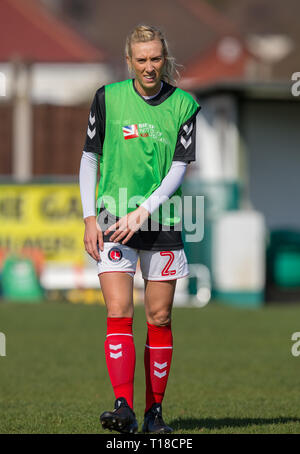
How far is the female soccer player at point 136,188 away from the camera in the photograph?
250 inches

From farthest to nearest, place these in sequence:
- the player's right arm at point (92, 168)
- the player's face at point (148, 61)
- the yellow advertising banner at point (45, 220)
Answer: the yellow advertising banner at point (45, 220) → the player's right arm at point (92, 168) → the player's face at point (148, 61)

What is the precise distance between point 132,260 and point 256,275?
1172 cm

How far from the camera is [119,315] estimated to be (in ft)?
20.9

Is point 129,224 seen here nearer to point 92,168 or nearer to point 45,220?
point 92,168

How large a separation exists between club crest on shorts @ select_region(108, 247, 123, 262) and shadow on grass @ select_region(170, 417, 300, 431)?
3.73ft

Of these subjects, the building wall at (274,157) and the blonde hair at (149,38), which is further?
the building wall at (274,157)

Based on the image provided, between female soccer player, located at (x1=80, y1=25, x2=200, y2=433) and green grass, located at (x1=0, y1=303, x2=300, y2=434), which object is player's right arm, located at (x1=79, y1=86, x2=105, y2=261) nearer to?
female soccer player, located at (x1=80, y1=25, x2=200, y2=433)

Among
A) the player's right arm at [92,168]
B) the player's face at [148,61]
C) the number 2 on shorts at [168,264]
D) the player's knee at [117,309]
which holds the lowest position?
the player's knee at [117,309]

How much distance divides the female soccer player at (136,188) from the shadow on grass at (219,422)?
39cm

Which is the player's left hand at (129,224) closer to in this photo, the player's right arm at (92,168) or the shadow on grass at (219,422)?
the player's right arm at (92,168)

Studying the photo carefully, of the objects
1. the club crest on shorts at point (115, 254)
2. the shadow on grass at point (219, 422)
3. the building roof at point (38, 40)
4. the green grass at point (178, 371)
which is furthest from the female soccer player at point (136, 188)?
the building roof at point (38, 40)

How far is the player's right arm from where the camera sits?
6434 mm

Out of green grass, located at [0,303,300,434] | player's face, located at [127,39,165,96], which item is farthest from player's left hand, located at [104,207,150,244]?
green grass, located at [0,303,300,434]
